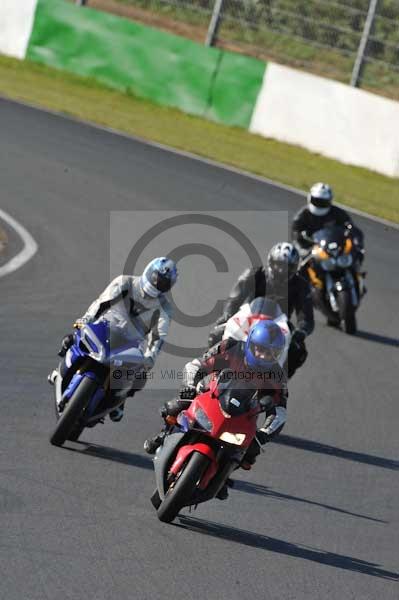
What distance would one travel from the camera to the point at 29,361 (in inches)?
449

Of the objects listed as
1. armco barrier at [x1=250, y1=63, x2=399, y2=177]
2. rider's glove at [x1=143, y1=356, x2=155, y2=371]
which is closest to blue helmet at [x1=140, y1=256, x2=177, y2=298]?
rider's glove at [x1=143, y1=356, x2=155, y2=371]

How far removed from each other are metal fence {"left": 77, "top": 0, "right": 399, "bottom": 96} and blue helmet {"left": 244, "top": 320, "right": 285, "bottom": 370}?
722 inches

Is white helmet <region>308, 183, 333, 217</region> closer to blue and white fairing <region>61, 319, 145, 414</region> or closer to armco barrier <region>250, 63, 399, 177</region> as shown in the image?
blue and white fairing <region>61, 319, 145, 414</region>

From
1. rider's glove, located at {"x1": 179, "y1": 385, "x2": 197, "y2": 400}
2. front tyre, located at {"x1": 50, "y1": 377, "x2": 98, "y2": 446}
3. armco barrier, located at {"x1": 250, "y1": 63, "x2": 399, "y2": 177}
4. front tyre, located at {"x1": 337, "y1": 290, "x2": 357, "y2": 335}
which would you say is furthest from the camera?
armco barrier, located at {"x1": 250, "y1": 63, "x2": 399, "y2": 177}

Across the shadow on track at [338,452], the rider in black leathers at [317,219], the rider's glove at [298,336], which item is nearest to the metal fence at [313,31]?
the rider in black leathers at [317,219]

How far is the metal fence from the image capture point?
25766 millimetres

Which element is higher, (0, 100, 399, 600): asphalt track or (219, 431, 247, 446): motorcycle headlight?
(219, 431, 247, 446): motorcycle headlight

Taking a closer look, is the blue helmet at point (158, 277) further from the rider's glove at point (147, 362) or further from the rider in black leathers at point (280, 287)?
the rider in black leathers at point (280, 287)

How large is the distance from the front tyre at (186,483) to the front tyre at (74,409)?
1.42 meters

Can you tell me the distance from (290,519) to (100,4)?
2296 centimetres

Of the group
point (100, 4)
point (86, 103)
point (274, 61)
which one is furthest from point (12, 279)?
point (100, 4)

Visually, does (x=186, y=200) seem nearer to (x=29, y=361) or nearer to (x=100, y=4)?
(x=29, y=361)

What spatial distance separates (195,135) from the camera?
25.7 m

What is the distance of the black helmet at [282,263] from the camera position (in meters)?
11.6
